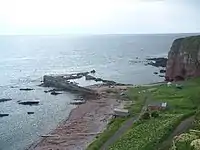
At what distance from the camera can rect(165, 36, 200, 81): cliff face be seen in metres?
92.5

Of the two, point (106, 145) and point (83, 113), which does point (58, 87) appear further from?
point (106, 145)

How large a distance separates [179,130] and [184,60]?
6178cm

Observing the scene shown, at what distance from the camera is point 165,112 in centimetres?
5722

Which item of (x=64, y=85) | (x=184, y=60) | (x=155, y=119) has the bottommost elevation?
(x=64, y=85)

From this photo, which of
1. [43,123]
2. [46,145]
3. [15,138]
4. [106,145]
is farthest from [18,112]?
[106,145]

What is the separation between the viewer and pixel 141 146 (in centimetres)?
3653

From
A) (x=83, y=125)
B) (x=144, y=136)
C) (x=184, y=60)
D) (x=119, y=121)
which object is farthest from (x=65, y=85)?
(x=144, y=136)

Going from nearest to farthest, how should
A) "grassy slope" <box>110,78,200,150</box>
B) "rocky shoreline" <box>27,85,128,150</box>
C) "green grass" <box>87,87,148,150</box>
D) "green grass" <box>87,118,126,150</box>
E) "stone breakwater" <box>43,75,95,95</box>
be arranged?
"grassy slope" <box>110,78,200,150</box> → "green grass" <box>87,118,126,150</box> → "green grass" <box>87,87,148,150</box> → "rocky shoreline" <box>27,85,128,150</box> → "stone breakwater" <box>43,75,95,95</box>

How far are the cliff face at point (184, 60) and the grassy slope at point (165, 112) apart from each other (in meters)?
6.67

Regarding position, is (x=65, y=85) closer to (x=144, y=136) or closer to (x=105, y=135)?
(x=105, y=135)

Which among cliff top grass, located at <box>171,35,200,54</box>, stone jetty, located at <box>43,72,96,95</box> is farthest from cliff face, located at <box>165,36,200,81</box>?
stone jetty, located at <box>43,72,96,95</box>

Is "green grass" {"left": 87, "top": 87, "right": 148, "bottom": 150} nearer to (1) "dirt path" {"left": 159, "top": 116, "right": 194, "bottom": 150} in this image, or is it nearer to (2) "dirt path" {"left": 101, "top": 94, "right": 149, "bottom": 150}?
(2) "dirt path" {"left": 101, "top": 94, "right": 149, "bottom": 150}

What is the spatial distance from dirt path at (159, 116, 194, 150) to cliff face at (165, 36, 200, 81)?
52885mm

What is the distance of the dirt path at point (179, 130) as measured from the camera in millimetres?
32519
